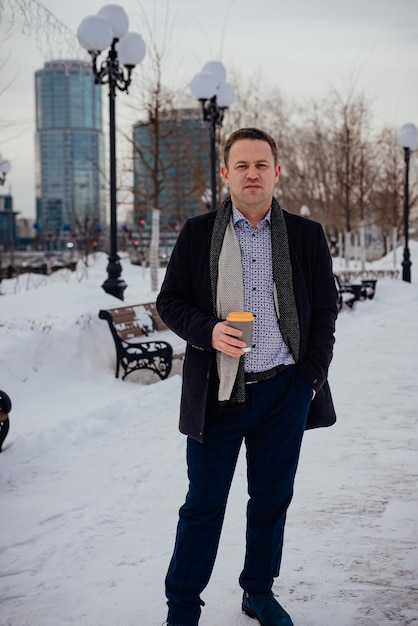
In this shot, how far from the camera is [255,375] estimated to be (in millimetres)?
2840

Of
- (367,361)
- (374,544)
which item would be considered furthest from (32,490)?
(367,361)

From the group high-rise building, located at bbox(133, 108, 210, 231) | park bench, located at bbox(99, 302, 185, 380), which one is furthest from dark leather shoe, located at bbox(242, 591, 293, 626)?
high-rise building, located at bbox(133, 108, 210, 231)

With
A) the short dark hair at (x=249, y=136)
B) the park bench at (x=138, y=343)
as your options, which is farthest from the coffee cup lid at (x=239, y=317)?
the park bench at (x=138, y=343)

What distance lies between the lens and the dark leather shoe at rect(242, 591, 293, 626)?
3027mm

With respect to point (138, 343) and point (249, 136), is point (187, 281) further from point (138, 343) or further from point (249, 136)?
point (138, 343)

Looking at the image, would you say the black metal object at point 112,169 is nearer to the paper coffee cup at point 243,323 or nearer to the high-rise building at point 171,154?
A: the high-rise building at point 171,154

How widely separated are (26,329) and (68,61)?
3.07 m

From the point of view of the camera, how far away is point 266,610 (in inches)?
120

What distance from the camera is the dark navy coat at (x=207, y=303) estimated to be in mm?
2854

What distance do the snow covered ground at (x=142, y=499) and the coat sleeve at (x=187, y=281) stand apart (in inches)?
53.9

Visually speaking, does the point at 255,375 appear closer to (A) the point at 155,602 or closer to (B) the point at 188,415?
(B) the point at 188,415

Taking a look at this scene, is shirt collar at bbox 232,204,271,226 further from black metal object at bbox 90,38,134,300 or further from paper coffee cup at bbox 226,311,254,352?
black metal object at bbox 90,38,134,300

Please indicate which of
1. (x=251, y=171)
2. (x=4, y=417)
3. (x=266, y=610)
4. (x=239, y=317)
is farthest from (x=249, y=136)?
(x=4, y=417)

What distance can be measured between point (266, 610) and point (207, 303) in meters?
1.33
